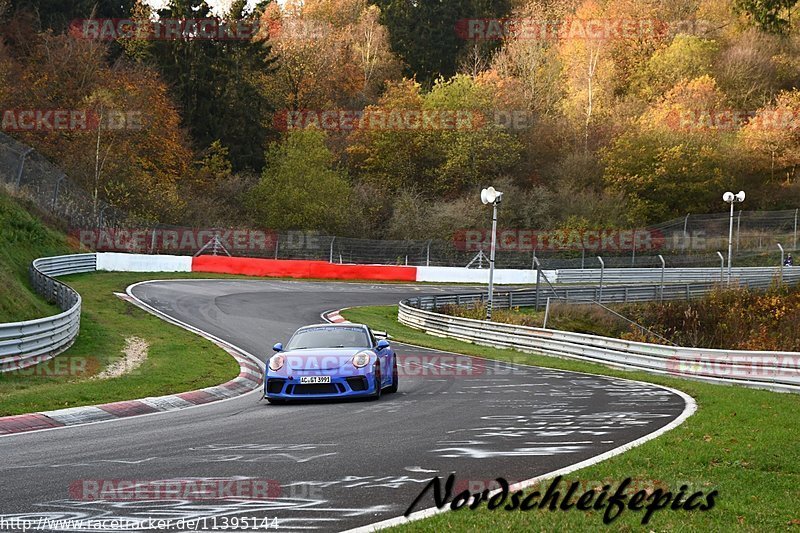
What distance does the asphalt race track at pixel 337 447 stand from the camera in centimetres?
677

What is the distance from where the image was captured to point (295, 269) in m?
48.0

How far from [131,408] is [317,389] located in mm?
2835

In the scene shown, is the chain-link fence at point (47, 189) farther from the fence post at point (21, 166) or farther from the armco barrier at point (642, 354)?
the armco barrier at point (642, 354)

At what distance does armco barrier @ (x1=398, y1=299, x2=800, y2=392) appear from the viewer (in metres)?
18.9

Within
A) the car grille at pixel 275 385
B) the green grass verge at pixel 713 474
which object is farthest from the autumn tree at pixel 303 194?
the green grass verge at pixel 713 474

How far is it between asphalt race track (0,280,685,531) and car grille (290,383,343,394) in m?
0.30

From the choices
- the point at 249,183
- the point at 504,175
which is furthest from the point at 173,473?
the point at 504,175

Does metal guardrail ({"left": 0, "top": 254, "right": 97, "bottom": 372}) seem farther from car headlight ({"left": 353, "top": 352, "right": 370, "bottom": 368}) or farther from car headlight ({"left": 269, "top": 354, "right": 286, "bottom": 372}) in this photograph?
car headlight ({"left": 353, "top": 352, "right": 370, "bottom": 368})

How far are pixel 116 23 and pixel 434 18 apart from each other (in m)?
34.9

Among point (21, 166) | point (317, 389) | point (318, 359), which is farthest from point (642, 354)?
point (21, 166)

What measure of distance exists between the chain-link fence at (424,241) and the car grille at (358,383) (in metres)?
29.7

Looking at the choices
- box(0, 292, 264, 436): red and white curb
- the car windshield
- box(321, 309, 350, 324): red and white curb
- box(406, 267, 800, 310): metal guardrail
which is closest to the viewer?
box(0, 292, 264, 436): red and white curb

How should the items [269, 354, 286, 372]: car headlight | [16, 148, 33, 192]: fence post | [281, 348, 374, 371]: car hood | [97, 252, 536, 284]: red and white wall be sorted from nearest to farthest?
[281, 348, 374, 371]: car hood < [269, 354, 286, 372]: car headlight < [16, 148, 33, 192]: fence post < [97, 252, 536, 284]: red and white wall

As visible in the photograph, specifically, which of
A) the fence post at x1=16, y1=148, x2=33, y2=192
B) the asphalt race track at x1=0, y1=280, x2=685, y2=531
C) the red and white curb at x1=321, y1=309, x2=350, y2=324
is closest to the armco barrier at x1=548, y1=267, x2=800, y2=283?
the red and white curb at x1=321, y1=309, x2=350, y2=324
